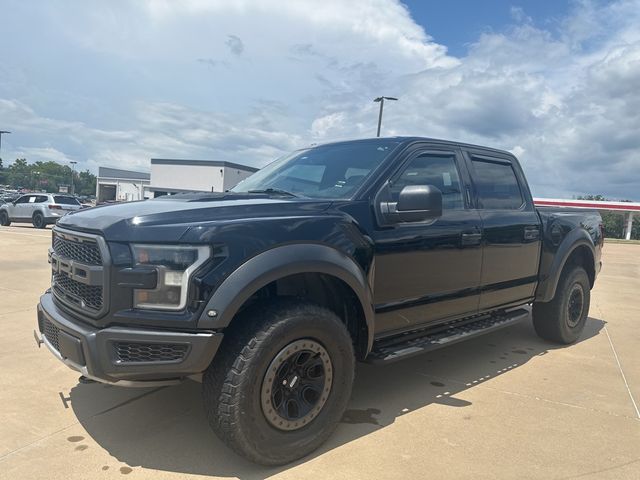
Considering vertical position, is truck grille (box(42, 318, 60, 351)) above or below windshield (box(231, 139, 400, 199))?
Answer: below

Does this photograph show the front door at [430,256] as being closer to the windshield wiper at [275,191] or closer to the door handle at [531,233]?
the windshield wiper at [275,191]

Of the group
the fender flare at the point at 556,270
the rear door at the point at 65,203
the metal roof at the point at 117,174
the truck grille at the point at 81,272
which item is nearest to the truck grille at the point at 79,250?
the truck grille at the point at 81,272

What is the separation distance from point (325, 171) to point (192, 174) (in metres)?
50.1

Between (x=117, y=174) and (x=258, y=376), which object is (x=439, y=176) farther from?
Result: (x=117, y=174)

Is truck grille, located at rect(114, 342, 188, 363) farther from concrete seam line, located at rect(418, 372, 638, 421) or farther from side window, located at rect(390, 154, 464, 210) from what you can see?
concrete seam line, located at rect(418, 372, 638, 421)

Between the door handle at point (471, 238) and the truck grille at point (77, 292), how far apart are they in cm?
265

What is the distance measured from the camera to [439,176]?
13.2 feet

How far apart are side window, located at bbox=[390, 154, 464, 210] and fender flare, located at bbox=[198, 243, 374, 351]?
895 mm

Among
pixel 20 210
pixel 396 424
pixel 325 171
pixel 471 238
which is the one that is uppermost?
pixel 325 171

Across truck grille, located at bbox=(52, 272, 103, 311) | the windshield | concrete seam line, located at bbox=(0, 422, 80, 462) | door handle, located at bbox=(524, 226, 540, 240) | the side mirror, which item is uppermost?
the windshield

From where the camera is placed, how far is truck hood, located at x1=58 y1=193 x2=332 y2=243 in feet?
8.28

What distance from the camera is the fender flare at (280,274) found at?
2.49 m

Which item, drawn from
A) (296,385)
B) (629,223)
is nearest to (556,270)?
(296,385)

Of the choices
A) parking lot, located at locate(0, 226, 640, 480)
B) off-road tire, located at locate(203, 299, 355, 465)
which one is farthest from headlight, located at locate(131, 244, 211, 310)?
parking lot, located at locate(0, 226, 640, 480)
